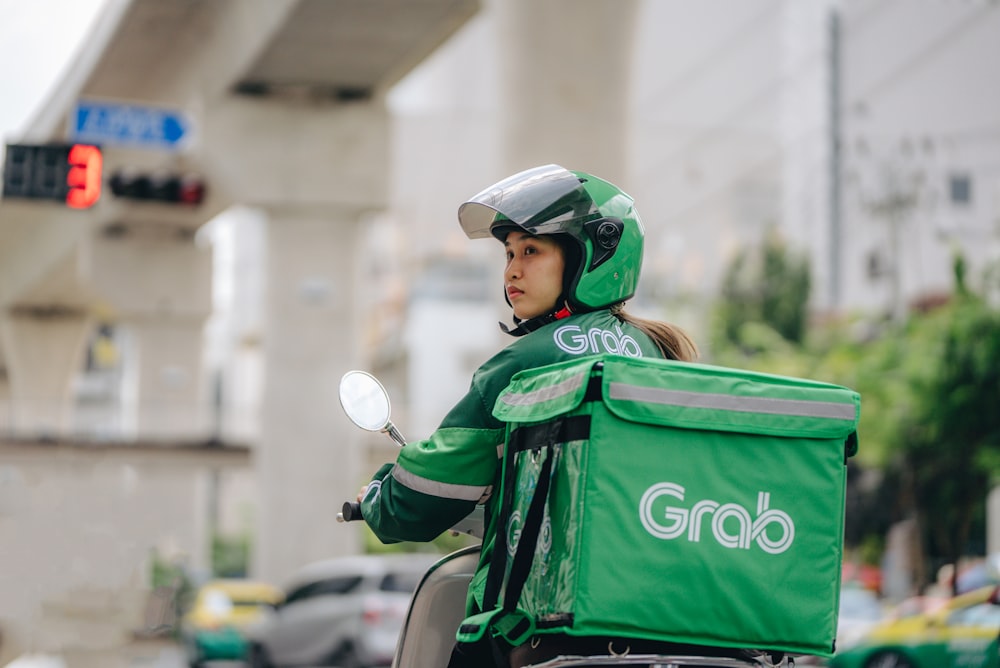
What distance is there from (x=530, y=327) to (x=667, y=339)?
329mm

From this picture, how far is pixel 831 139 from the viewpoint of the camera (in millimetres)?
65250

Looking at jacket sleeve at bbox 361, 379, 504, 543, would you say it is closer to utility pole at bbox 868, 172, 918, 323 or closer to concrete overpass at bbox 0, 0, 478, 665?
concrete overpass at bbox 0, 0, 478, 665

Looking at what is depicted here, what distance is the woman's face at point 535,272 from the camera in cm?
358

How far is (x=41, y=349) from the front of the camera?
4681 cm

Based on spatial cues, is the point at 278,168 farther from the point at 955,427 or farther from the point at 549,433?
the point at 549,433

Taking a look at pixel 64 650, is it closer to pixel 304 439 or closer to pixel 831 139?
pixel 304 439

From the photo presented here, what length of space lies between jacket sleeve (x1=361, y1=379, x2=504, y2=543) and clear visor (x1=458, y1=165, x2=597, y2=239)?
40 centimetres

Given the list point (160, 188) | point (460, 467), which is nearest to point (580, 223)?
point (460, 467)

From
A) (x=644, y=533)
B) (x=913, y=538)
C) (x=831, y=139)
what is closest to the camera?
(x=644, y=533)

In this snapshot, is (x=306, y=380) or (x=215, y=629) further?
(x=215, y=629)

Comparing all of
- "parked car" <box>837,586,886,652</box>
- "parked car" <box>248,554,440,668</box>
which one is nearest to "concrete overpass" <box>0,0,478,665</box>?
"parked car" <box>248,554,440,668</box>

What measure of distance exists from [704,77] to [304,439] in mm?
56701

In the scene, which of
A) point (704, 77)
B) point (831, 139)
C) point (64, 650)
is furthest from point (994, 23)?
point (64, 650)

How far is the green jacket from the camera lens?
10.8 ft
